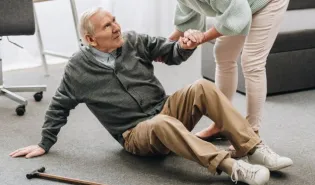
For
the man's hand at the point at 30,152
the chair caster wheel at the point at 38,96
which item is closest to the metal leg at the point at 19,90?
the chair caster wheel at the point at 38,96

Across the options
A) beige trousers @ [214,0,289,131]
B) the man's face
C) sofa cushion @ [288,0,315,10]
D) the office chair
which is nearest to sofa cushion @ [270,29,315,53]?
sofa cushion @ [288,0,315,10]

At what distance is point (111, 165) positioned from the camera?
1.89 meters

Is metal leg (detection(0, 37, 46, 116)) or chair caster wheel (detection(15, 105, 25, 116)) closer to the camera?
chair caster wheel (detection(15, 105, 25, 116))

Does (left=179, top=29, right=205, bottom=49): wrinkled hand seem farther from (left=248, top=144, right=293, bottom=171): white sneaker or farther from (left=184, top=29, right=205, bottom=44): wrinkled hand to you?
(left=248, top=144, right=293, bottom=171): white sneaker

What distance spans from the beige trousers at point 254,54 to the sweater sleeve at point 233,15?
0.15m

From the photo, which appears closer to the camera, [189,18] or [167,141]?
[167,141]

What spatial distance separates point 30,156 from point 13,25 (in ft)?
2.75

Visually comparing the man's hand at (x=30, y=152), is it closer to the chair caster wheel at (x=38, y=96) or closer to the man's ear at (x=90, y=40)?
the man's ear at (x=90, y=40)

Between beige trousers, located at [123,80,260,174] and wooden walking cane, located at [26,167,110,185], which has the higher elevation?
beige trousers, located at [123,80,260,174]

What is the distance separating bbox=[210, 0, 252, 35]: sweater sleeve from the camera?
1.64 metres

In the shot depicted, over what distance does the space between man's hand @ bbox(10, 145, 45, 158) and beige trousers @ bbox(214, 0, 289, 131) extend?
2.54 ft

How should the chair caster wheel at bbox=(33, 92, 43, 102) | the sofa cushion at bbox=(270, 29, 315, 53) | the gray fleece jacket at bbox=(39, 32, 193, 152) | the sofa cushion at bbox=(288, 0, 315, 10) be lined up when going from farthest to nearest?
the sofa cushion at bbox=(288, 0, 315, 10) < the chair caster wheel at bbox=(33, 92, 43, 102) < the sofa cushion at bbox=(270, 29, 315, 53) < the gray fleece jacket at bbox=(39, 32, 193, 152)

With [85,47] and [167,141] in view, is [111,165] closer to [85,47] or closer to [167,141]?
[167,141]

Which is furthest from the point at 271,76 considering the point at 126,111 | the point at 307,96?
the point at 126,111
